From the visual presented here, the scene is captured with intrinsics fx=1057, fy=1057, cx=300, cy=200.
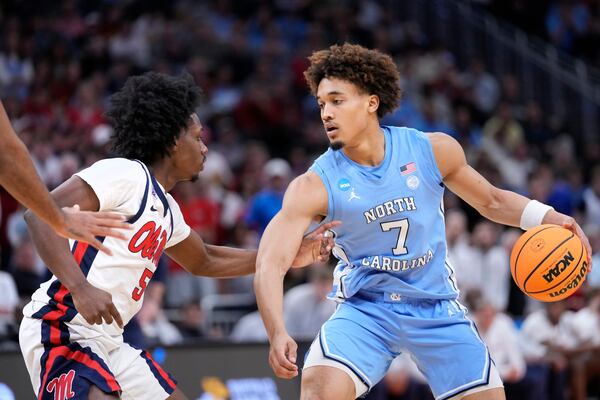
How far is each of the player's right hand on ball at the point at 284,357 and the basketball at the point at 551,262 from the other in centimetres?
170

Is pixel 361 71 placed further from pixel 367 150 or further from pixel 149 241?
pixel 149 241

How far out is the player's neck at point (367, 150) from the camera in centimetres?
604

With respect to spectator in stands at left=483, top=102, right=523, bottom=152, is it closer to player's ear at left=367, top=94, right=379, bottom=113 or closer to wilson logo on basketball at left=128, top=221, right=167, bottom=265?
player's ear at left=367, top=94, right=379, bottom=113

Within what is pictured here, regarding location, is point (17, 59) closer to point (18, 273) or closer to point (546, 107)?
point (18, 273)

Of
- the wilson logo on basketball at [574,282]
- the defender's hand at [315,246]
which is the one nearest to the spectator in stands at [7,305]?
the defender's hand at [315,246]

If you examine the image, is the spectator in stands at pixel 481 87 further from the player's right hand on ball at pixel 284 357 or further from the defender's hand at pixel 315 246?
the player's right hand on ball at pixel 284 357

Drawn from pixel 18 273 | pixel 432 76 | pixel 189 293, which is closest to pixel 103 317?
pixel 18 273

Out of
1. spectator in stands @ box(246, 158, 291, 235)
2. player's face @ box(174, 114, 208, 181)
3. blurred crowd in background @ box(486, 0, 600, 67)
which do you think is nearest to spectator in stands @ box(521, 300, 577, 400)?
spectator in stands @ box(246, 158, 291, 235)

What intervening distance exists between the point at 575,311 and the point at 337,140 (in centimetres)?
710

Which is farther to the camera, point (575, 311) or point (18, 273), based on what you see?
point (575, 311)

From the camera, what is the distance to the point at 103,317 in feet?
15.9

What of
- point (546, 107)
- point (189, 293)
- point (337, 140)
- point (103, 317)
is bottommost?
point (189, 293)

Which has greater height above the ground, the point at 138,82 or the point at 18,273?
the point at 138,82

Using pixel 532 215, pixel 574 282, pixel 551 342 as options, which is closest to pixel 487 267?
pixel 551 342
